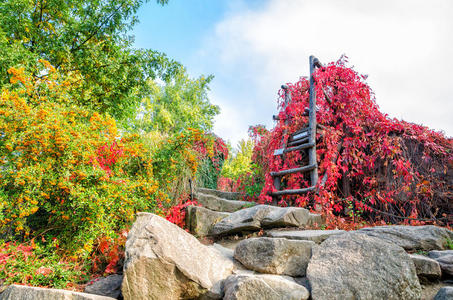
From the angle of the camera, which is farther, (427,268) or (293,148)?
(293,148)

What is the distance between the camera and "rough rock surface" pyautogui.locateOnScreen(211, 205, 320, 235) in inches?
154

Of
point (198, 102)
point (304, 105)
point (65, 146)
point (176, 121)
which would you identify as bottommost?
point (65, 146)

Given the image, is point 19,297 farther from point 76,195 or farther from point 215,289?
point 215,289

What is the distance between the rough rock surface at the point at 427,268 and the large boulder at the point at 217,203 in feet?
9.56

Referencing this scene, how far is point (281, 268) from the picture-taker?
110 inches

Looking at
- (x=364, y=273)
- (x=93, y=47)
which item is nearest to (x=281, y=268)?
(x=364, y=273)

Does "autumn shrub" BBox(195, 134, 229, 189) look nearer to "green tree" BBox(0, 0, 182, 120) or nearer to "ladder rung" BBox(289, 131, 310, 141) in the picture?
"ladder rung" BBox(289, 131, 310, 141)

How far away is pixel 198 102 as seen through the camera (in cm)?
2561

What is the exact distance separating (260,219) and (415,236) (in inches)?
73.0

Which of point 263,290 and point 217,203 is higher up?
point 217,203

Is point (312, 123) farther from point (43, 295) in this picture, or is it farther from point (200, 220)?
point (43, 295)

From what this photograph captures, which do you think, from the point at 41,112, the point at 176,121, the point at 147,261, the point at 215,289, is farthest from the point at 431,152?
the point at 176,121

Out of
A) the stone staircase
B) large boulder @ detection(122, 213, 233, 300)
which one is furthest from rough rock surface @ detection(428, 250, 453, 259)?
large boulder @ detection(122, 213, 233, 300)

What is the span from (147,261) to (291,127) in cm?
422
